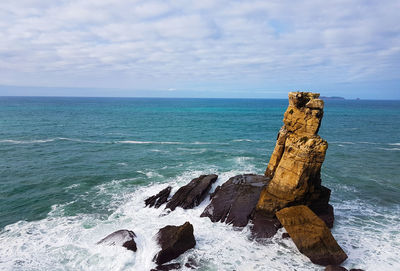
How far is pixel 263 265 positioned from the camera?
14.9 meters

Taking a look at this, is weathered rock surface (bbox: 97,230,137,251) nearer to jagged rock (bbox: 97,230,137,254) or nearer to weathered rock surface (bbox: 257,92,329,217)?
jagged rock (bbox: 97,230,137,254)

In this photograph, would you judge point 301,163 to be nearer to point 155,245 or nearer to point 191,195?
point 191,195

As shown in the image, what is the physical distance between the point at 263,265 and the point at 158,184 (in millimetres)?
15195

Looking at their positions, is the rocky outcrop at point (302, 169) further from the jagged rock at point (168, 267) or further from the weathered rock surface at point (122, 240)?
the weathered rock surface at point (122, 240)

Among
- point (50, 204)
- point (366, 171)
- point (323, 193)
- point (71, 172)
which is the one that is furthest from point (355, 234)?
point (71, 172)

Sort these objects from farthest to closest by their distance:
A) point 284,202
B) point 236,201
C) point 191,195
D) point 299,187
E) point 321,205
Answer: point 191,195
point 236,201
point 321,205
point 284,202
point 299,187

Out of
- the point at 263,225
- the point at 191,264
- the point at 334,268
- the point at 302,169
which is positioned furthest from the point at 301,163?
the point at 191,264

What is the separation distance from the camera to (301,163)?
1877 cm

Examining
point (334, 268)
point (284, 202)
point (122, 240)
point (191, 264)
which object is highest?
point (284, 202)

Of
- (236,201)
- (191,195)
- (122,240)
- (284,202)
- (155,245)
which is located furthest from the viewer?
(191,195)

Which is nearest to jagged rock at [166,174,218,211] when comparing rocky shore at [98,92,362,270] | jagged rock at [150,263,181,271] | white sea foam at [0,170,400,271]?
rocky shore at [98,92,362,270]

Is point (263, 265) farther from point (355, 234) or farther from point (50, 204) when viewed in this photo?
point (50, 204)

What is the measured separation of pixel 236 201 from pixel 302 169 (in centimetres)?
598

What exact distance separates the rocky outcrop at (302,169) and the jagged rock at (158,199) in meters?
8.56
